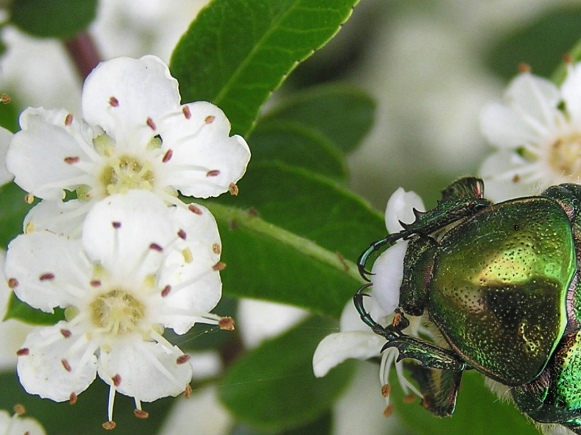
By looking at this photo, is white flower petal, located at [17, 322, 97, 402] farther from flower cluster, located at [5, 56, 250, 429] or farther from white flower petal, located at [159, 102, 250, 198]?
white flower petal, located at [159, 102, 250, 198]

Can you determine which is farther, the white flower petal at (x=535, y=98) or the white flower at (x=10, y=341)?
the white flower at (x=10, y=341)

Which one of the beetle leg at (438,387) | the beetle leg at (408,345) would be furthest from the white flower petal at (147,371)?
the beetle leg at (438,387)

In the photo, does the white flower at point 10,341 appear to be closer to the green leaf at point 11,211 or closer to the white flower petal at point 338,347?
the green leaf at point 11,211

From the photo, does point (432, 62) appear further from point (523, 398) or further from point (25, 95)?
point (523, 398)

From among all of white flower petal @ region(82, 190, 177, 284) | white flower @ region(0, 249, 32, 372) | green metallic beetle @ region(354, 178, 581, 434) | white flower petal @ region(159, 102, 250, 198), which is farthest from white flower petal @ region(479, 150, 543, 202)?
white flower @ region(0, 249, 32, 372)

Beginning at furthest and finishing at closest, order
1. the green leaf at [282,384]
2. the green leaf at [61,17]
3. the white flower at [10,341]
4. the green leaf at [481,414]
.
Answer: the white flower at [10,341] < the green leaf at [282,384] < the green leaf at [61,17] < the green leaf at [481,414]

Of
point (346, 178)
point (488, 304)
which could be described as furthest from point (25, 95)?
point (488, 304)
